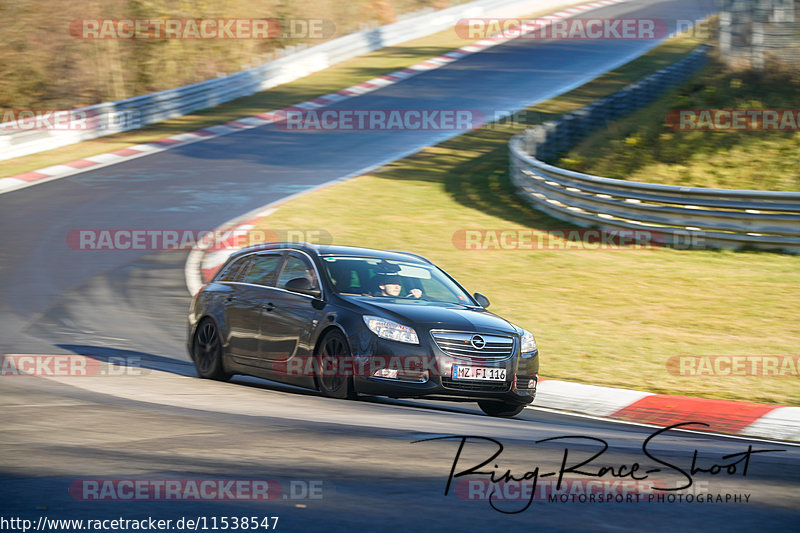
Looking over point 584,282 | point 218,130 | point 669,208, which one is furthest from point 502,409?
point 218,130

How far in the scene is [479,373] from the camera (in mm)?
9211

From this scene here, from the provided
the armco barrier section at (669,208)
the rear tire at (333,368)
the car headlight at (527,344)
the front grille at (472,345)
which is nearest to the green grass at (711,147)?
the armco barrier section at (669,208)

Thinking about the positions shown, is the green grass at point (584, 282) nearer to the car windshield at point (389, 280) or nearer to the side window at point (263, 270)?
the car windshield at point (389, 280)

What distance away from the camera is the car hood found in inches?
364

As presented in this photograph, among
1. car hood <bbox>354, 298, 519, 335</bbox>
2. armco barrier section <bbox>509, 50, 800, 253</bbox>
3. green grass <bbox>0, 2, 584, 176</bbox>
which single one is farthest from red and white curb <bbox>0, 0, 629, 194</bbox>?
car hood <bbox>354, 298, 519, 335</bbox>

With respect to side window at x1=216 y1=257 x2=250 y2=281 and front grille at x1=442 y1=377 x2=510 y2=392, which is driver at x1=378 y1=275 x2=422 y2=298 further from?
side window at x1=216 y1=257 x2=250 y2=281

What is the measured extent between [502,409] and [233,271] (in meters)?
3.42

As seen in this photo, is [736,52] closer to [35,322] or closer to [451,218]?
[451,218]

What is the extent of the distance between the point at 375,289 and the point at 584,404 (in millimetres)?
2237

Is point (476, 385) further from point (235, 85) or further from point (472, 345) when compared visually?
point (235, 85)

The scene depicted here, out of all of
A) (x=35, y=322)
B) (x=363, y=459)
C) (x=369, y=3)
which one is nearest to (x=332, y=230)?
(x=35, y=322)

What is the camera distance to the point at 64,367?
Result: 10.8 meters

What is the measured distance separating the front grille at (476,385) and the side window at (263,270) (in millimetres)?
2437

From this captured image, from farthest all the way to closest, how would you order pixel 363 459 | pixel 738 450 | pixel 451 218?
1. pixel 451 218
2. pixel 738 450
3. pixel 363 459
